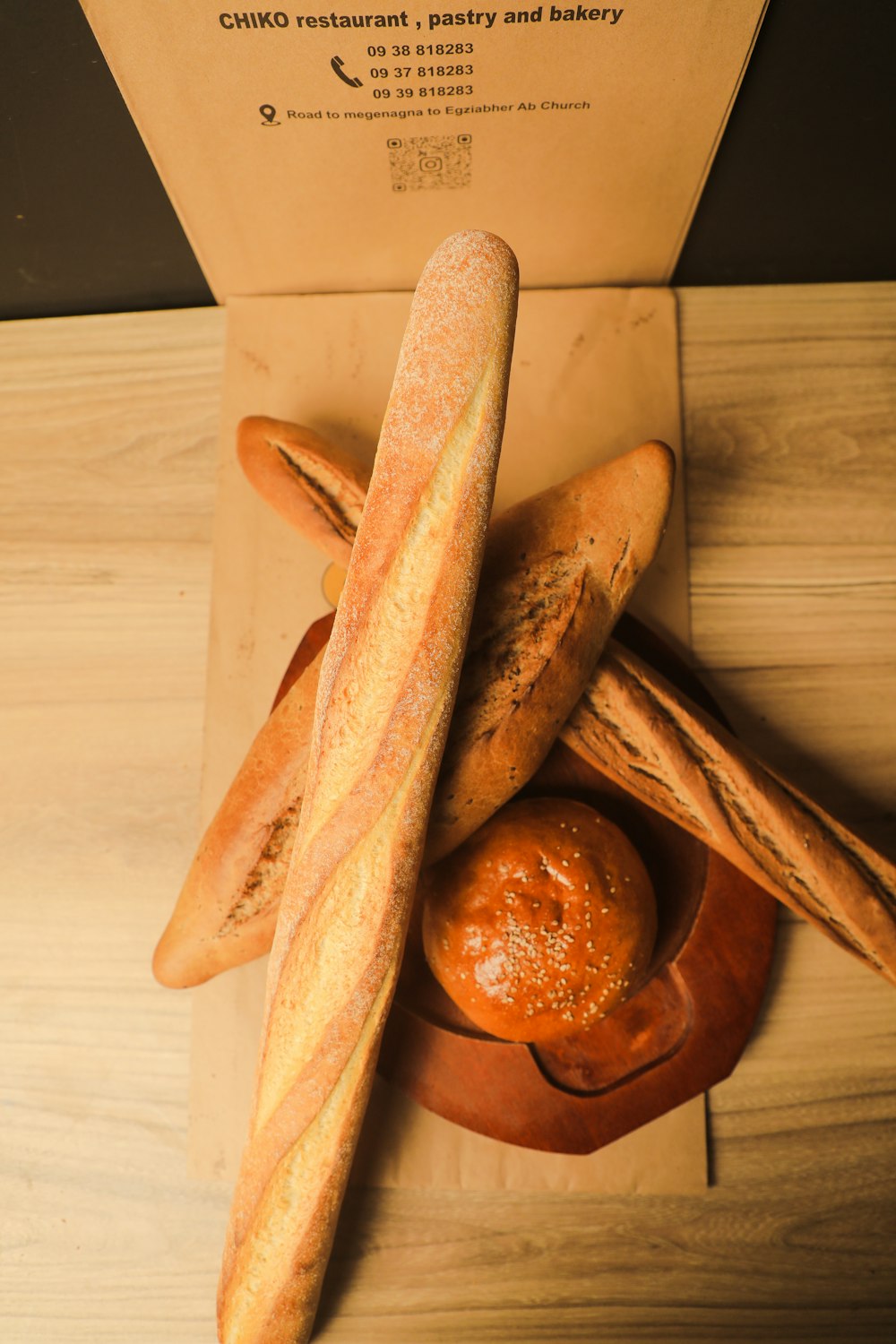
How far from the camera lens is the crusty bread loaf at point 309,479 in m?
0.70

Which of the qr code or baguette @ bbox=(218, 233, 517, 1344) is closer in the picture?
baguette @ bbox=(218, 233, 517, 1344)

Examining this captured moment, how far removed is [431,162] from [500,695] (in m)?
0.44

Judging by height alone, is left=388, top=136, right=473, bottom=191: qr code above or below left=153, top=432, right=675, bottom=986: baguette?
above

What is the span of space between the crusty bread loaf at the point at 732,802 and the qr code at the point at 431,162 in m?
0.41

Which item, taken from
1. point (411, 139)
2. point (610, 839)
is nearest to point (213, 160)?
point (411, 139)

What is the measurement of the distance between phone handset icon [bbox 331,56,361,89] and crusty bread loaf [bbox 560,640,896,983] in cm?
46

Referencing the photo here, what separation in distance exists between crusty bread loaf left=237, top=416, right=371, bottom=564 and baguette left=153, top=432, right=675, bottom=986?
124 millimetres

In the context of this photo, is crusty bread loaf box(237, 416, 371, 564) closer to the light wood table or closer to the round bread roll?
the light wood table

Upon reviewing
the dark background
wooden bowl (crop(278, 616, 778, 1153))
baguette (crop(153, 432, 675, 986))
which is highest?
the dark background

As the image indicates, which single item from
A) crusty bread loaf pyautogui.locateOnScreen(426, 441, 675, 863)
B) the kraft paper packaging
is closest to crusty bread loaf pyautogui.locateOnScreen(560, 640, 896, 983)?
crusty bread loaf pyautogui.locateOnScreen(426, 441, 675, 863)

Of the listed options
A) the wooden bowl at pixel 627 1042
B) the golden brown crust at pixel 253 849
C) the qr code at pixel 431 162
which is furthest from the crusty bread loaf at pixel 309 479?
the wooden bowl at pixel 627 1042

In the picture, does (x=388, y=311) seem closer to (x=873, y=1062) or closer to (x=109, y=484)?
(x=109, y=484)

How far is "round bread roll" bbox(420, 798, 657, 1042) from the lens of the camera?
0.63 metres

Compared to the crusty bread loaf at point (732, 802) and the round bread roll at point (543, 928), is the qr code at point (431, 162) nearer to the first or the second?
the crusty bread loaf at point (732, 802)
